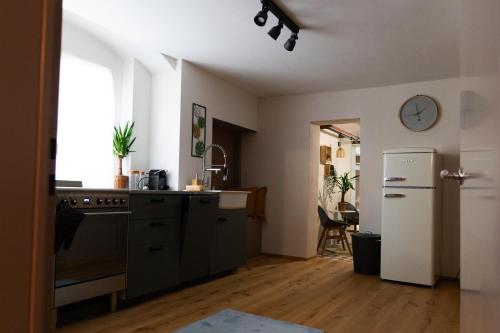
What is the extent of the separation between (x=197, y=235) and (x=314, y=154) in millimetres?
2436

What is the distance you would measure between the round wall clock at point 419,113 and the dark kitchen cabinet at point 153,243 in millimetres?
2948

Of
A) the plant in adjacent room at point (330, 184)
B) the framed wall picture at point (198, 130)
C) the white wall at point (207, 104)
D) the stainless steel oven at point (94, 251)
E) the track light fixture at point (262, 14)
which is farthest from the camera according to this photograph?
the plant in adjacent room at point (330, 184)

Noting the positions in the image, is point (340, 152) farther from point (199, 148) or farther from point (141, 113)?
point (141, 113)

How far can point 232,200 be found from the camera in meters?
4.00

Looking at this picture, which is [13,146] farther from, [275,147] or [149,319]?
[275,147]

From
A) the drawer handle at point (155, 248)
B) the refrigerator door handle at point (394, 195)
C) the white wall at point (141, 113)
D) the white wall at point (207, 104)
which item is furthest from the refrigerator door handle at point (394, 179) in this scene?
the white wall at point (141, 113)

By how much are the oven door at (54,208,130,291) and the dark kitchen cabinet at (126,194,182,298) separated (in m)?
0.09

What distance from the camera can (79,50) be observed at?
343cm

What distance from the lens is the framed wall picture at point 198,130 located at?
13.4 ft

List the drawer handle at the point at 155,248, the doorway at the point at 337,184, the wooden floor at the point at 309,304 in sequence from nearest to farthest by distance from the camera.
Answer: the wooden floor at the point at 309,304 < the drawer handle at the point at 155,248 < the doorway at the point at 337,184

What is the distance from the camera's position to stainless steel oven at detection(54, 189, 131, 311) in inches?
91.0

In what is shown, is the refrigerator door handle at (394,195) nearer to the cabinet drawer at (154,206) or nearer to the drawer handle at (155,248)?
the cabinet drawer at (154,206)

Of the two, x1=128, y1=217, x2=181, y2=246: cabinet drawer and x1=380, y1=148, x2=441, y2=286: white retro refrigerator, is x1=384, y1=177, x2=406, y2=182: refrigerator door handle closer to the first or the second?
x1=380, y1=148, x2=441, y2=286: white retro refrigerator

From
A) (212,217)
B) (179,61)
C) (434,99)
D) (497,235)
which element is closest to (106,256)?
(212,217)
